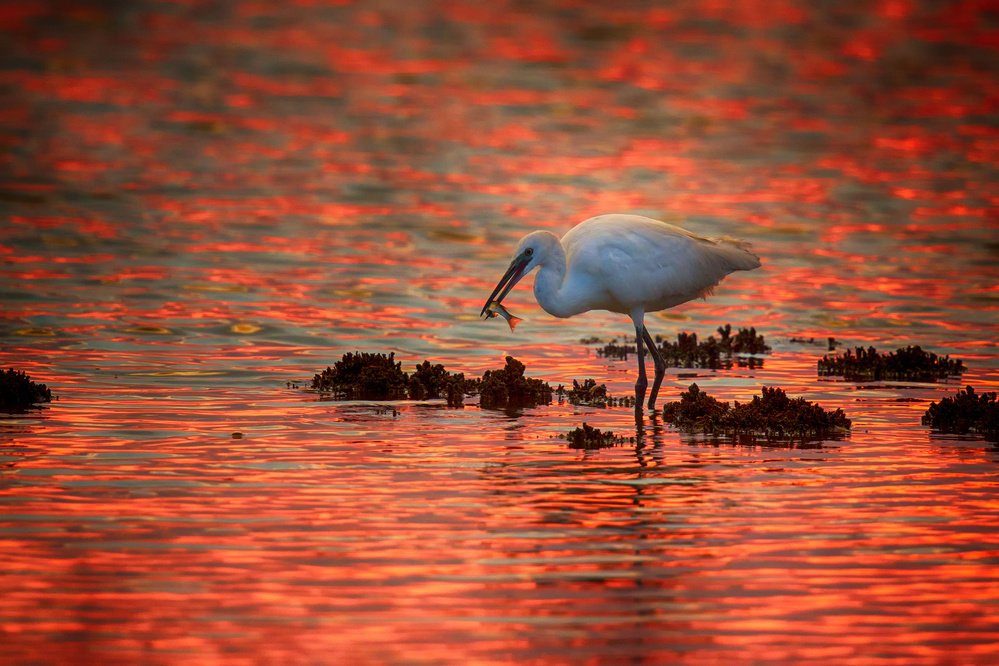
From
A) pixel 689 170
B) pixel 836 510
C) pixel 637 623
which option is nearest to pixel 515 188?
pixel 689 170

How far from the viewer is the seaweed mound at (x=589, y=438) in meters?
11.3

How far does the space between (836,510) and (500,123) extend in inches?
1238

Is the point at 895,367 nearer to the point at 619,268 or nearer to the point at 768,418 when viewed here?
the point at 619,268

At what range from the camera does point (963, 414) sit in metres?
12.0

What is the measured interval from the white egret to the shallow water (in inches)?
35.7

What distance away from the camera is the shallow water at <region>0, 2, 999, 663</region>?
7.41 metres

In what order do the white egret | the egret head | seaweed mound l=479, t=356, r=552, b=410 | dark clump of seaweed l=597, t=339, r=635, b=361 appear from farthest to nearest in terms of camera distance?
dark clump of seaweed l=597, t=339, r=635, b=361 < the white egret < the egret head < seaweed mound l=479, t=356, r=552, b=410

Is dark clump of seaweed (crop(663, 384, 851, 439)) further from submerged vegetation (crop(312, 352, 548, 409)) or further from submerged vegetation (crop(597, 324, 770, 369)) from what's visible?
submerged vegetation (crop(597, 324, 770, 369))

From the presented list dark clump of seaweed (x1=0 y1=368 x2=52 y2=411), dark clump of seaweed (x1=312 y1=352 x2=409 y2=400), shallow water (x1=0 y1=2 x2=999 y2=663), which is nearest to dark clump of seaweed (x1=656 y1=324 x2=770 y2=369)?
shallow water (x1=0 y1=2 x2=999 y2=663)

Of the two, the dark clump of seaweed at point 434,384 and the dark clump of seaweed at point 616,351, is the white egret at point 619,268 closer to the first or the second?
the dark clump of seaweed at point 434,384

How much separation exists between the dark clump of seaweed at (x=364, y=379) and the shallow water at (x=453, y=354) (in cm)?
30

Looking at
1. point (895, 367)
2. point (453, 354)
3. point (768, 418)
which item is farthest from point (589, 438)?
point (453, 354)

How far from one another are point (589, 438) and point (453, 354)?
5.51m

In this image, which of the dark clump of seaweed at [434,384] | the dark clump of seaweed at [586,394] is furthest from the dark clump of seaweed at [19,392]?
the dark clump of seaweed at [586,394]
